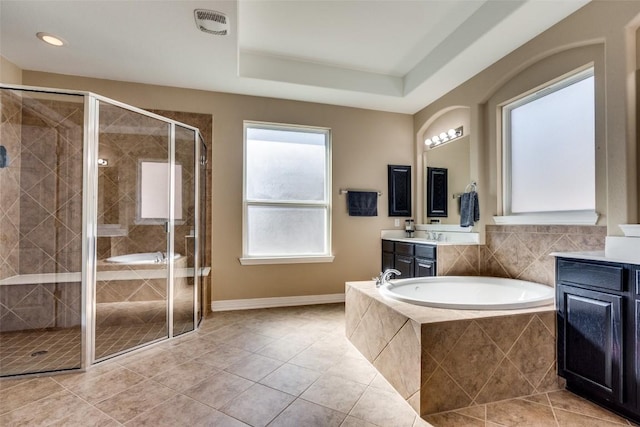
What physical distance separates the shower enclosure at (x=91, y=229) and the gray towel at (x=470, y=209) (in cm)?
287

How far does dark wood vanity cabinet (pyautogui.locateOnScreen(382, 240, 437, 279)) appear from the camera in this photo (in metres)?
3.31

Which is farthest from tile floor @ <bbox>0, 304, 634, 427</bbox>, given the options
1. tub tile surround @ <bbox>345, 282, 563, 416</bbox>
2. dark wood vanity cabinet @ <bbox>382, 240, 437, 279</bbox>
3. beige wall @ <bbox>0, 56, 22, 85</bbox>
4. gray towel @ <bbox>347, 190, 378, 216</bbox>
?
beige wall @ <bbox>0, 56, 22, 85</bbox>

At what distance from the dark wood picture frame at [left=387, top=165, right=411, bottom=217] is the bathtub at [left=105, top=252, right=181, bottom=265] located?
2.79m

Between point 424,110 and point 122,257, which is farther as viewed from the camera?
point 424,110

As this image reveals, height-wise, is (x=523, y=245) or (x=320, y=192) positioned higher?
(x=320, y=192)

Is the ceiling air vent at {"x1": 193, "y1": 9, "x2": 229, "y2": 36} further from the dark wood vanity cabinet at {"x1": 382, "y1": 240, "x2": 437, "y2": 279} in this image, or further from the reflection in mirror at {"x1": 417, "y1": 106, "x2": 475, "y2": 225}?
the dark wood vanity cabinet at {"x1": 382, "y1": 240, "x2": 437, "y2": 279}

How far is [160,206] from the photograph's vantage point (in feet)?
10.5

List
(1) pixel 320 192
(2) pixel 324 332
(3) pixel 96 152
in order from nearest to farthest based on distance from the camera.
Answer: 1. (3) pixel 96 152
2. (2) pixel 324 332
3. (1) pixel 320 192

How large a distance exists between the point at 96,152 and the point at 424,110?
3.77m

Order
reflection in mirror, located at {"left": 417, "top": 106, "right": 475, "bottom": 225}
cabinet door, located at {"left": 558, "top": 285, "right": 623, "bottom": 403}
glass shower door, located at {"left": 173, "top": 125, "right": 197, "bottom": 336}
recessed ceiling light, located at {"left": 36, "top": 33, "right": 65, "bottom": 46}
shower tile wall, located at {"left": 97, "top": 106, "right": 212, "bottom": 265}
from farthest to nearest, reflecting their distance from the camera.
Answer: reflection in mirror, located at {"left": 417, "top": 106, "right": 475, "bottom": 225} < glass shower door, located at {"left": 173, "top": 125, "right": 197, "bottom": 336} < shower tile wall, located at {"left": 97, "top": 106, "right": 212, "bottom": 265} < recessed ceiling light, located at {"left": 36, "top": 33, "right": 65, "bottom": 46} < cabinet door, located at {"left": 558, "top": 285, "right": 623, "bottom": 403}

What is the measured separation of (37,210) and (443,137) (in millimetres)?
4349

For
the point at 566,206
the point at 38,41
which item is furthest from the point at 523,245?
the point at 38,41

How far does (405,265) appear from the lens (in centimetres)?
379

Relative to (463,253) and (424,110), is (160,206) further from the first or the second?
(424,110)
